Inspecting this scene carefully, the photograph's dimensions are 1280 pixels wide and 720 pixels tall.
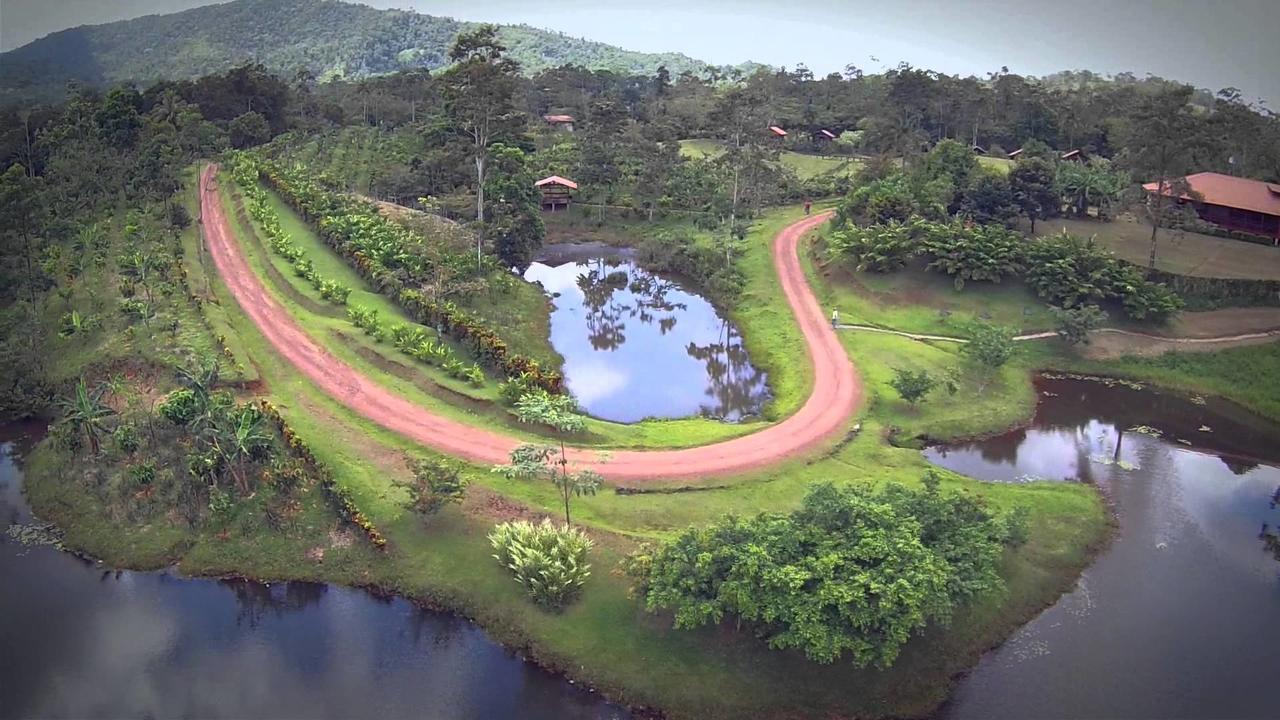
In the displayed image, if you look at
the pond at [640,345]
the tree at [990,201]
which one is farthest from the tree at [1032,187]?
the pond at [640,345]

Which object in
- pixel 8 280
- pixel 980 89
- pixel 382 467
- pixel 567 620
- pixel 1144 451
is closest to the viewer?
pixel 567 620

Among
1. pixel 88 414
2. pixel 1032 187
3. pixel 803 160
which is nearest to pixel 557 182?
pixel 803 160

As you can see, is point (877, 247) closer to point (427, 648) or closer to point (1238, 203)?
point (1238, 203)

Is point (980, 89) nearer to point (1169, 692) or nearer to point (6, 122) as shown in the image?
point (1169, 692)

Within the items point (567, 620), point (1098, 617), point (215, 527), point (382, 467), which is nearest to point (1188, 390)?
point (1098, 617)

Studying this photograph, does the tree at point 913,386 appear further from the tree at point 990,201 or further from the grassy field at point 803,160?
the grassy field at point 803,160

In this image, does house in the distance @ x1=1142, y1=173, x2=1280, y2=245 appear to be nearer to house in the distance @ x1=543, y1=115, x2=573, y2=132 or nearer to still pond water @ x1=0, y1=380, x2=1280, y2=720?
still pond water @ x1=0, y1=380, x2=1280, y2=720

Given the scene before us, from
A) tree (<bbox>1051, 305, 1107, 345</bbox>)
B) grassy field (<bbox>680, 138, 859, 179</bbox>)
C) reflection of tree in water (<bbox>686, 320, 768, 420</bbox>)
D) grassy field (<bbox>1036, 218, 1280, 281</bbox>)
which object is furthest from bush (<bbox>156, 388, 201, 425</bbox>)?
grassy field (<bbox>680, 138, 859, 179</bbox>)
